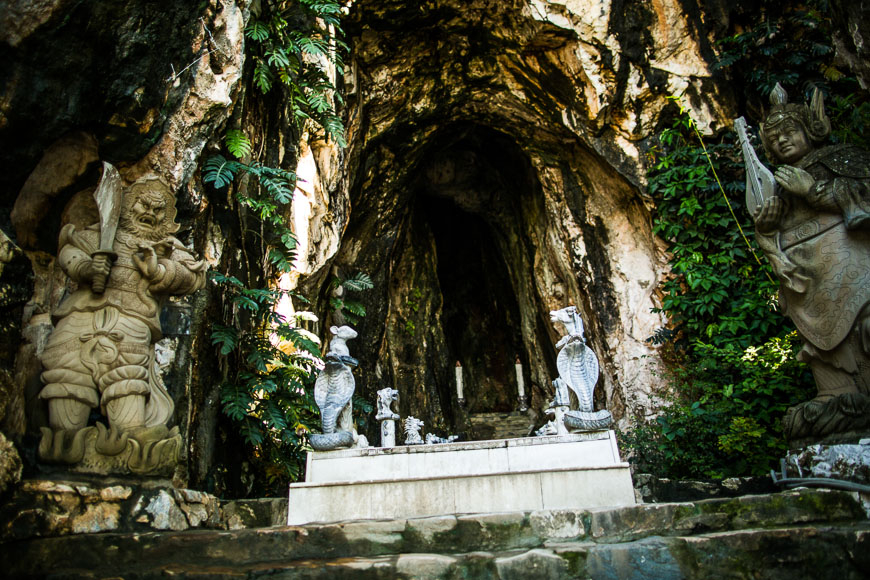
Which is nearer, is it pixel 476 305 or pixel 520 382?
pixel 520 382

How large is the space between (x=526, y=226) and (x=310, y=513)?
8.07 m

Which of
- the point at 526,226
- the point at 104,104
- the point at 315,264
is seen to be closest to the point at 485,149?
the point at 526,226

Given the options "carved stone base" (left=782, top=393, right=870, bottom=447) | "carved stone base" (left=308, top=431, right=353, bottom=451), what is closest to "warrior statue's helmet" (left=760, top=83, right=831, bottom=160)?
"carved stone base" (left=782, top=393, right=870, bottom=447)

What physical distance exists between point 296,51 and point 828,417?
5.85 meters

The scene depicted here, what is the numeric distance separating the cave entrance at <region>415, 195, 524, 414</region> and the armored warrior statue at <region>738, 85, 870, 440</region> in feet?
28.0

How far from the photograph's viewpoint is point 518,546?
2.98 metres

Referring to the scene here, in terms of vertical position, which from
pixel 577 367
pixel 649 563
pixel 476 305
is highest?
pixel 476 305

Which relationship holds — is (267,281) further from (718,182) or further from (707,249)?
(718,182)

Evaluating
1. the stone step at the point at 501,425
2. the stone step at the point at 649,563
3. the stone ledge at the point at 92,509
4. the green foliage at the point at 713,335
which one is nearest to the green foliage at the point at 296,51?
the stone ledge at the point at 92,509

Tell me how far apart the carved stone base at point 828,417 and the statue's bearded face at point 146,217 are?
4581 mm

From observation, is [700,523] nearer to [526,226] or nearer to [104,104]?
[104,104]

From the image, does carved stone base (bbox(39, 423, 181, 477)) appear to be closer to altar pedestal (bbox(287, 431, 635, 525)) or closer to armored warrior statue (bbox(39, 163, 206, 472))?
armored warrior statue (bbox(39, 163, 206, 472))

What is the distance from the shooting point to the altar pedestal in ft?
13.5

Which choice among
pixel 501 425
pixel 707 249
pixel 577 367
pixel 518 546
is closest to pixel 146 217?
pixel 518 546
